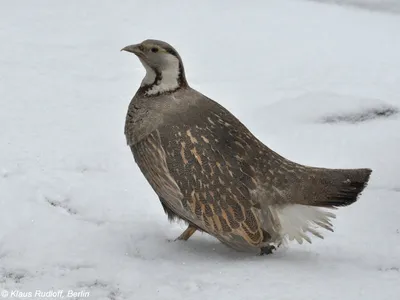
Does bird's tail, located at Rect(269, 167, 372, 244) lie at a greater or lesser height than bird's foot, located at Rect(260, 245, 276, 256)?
greater

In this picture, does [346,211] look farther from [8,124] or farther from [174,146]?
[8,124]

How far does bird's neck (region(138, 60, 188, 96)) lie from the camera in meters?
6.06

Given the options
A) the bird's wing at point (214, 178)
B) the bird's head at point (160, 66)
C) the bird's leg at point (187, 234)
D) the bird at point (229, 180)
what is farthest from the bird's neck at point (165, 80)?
the bird's leg at point (187, 234)

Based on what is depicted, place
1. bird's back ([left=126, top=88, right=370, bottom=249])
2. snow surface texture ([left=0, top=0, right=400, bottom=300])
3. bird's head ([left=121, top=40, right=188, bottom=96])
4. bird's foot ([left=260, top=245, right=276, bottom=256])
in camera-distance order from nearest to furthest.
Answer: snow surface texture ([left=0, top=0, right=400, bottom=300]), bird's back ([left=126, top=88, right=370, bottom=249]), bird's foot ([left=260, top=245, right=276, bottom=256]), bird's head ([left=121, top=40, right=188, bottom=96])

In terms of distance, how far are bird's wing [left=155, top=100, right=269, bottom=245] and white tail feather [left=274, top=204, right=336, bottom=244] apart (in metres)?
0.17

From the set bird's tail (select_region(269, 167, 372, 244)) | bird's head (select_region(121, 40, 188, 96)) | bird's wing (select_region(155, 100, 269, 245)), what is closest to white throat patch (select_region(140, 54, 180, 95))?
bird's head (select_region(121, 40, 188, 96))

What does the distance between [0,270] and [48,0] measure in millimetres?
7745

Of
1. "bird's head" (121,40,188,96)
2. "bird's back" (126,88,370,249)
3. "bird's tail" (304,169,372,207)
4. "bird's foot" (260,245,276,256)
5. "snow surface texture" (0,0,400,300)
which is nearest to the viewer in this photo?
"snow surface texture" (0,0,400,300)

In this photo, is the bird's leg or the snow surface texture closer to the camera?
the snow surface texture

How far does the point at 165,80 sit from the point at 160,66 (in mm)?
112

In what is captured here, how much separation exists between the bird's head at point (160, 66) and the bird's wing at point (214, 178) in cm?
36

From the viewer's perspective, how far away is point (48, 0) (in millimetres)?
12344

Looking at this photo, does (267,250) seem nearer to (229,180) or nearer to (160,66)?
(229,180)

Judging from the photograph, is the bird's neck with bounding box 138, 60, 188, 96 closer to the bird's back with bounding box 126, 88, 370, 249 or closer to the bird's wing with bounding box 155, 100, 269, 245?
the bird's back with bounding box 126, 88, 370, 249
